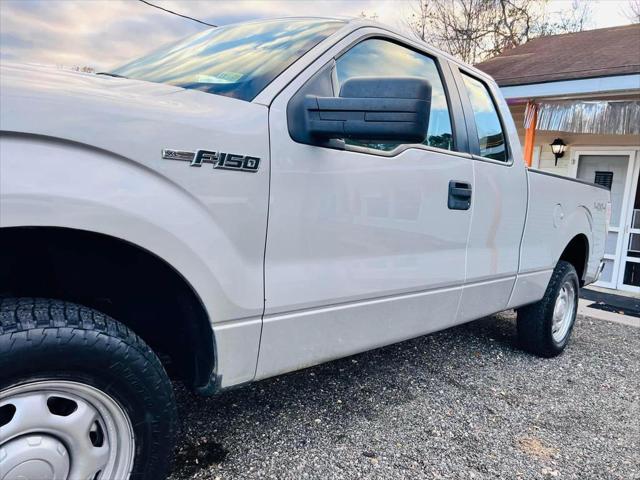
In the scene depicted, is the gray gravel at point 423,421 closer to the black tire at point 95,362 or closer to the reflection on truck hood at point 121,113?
the black tire at point 95,362

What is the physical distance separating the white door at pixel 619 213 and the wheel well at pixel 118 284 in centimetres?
813

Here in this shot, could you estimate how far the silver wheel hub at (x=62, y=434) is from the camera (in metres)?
1.34

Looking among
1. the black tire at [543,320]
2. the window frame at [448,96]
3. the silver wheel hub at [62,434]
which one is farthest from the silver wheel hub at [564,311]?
the silver wheel hub at [62,434]

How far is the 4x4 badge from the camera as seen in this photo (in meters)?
1.52

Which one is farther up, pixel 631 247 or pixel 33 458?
pixel 631 247

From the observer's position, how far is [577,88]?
7.50 m

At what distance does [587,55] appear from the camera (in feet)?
28.0

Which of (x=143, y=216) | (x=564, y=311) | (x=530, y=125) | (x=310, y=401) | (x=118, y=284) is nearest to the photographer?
(x=143, y=216)

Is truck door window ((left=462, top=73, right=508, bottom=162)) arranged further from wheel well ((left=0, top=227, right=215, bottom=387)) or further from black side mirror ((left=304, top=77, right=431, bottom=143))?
wheel well ((left=0, top=227, right=215, bottom=387))

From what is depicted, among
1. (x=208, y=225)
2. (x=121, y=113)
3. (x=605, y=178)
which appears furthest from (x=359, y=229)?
(x=605, y=178)

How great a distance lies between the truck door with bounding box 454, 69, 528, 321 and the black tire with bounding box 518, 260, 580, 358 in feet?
2.27

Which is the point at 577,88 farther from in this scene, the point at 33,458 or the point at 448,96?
the point at 33,458

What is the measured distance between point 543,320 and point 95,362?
11.2ft

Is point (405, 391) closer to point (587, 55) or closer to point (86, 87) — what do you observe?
point (86, 87)
